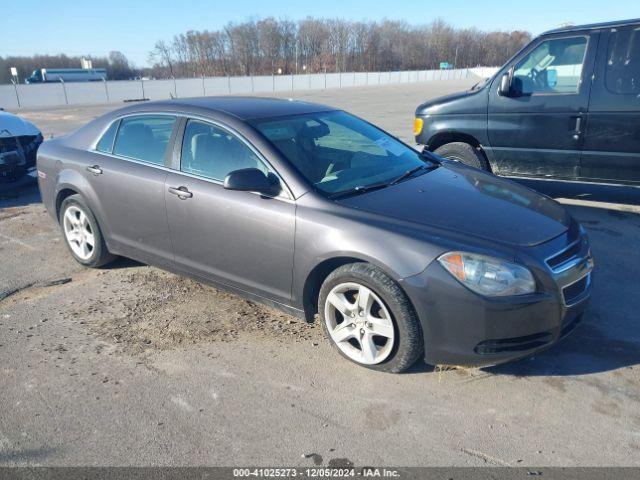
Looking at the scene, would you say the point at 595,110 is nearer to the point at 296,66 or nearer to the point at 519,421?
the point at 519,421

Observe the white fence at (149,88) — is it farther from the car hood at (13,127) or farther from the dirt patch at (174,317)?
the dirt patch at (174,317)

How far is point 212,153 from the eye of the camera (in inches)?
154

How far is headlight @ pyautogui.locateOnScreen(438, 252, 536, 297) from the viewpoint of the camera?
285 cm

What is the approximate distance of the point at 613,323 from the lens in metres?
3.71

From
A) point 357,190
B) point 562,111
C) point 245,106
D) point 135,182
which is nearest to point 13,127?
point 135,182

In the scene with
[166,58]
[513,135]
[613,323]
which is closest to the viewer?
[613,323]

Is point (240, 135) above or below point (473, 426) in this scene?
above

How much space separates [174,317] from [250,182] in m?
1.33

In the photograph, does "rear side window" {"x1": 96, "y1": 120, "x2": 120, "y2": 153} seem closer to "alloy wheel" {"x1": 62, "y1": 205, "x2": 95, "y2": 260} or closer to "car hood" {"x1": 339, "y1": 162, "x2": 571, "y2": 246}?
"alloy wheel" {"x1": 62, "y1": 205, "x2": 95, "y2": 260}

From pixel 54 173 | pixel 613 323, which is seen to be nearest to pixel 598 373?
pixel 613 323

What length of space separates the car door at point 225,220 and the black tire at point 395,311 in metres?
0.49

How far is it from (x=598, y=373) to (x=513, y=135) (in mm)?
3913

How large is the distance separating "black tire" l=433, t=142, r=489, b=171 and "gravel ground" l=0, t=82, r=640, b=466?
267 cm

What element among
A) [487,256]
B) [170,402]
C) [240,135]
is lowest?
[170,402]
